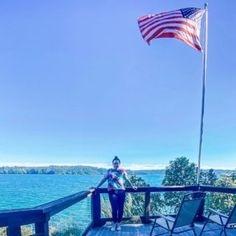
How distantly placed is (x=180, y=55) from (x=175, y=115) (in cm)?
968

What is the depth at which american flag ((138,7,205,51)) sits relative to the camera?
19.6ft

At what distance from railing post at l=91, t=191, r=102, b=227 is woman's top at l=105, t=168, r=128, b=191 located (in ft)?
1.25

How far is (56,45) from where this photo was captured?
48.7ft

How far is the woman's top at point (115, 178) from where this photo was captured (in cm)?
604

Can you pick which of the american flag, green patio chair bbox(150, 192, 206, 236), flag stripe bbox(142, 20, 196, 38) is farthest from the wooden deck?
flag stripe bbox(142, 20, 196, 38)

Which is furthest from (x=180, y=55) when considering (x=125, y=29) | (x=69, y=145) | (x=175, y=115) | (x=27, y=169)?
(x=27, y=169)

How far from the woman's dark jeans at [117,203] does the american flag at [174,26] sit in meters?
3.20

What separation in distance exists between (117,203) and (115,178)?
51 centimetres

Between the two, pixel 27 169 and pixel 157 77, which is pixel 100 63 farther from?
pixel 27 169

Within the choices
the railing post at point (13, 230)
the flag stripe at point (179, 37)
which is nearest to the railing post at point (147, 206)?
the flag stripe at point (179, 37)

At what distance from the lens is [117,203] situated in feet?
19.9

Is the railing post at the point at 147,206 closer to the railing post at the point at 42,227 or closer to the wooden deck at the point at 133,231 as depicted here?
the wooden deck at the point at 133,231

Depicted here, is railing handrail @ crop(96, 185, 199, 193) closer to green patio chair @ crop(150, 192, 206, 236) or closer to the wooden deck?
the wooden deck

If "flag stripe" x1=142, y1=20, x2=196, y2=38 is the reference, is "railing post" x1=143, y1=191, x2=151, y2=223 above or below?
below
